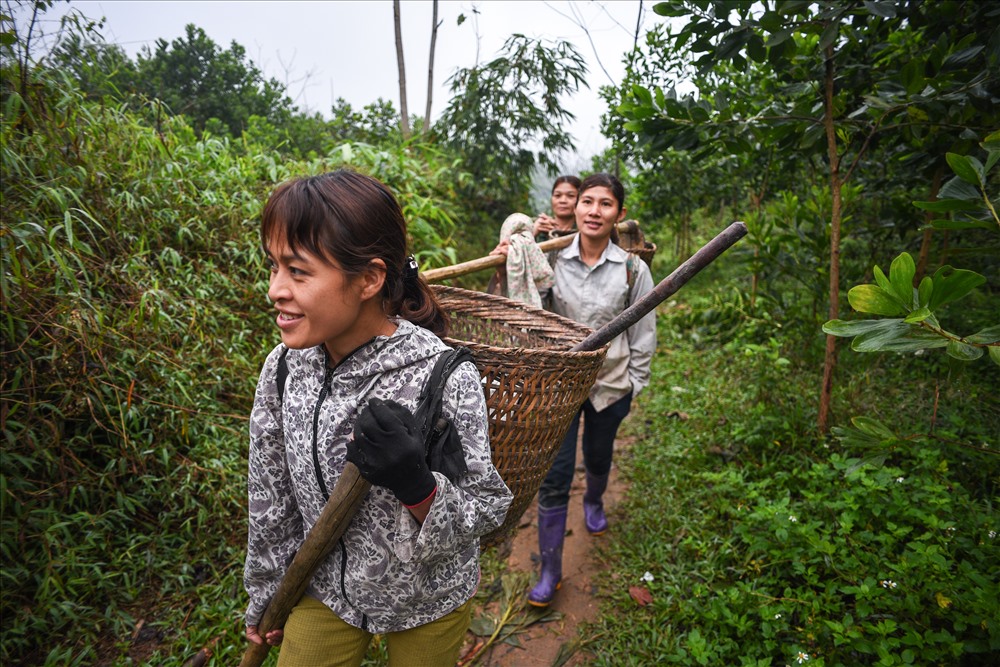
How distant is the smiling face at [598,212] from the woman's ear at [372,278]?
1561 millimetres

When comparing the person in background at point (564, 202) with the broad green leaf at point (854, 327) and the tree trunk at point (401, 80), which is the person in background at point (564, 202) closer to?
the broad green leaf at point (854, 327)

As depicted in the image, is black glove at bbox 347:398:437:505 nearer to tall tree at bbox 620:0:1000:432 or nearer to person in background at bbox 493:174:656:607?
person in background at bbox 493:174:656:607

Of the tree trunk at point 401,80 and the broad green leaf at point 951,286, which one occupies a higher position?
the tree trunk at point 401,80

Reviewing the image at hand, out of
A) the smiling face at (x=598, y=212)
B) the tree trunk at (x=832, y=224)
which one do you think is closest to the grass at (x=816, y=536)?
the tree trunk at (x=832, y=224)

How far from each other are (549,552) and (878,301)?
1837mm

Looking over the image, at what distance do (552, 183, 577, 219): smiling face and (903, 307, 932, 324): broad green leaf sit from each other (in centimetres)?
282

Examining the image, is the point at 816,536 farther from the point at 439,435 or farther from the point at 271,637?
the point at 271,637

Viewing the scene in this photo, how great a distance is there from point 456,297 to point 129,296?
6.98 ft

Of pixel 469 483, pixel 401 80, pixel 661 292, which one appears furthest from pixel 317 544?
pixel 401 80

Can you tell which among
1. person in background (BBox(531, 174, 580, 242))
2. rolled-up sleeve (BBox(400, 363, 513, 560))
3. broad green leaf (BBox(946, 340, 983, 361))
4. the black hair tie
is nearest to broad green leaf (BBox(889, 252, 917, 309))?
broad green leaf (BBox(946, 340, 983, 361))

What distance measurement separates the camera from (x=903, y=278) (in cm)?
120

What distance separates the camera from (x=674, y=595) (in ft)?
8.20

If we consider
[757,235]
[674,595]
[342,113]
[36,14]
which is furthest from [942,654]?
[342,113]

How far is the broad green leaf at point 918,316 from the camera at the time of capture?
1.15 m
